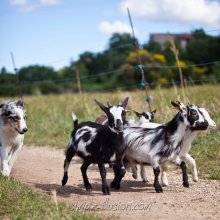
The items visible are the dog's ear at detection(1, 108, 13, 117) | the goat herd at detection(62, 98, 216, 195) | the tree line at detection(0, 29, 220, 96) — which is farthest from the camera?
the tree line at detection(0, 29, 220, 96)

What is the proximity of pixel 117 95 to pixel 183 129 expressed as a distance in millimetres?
8199

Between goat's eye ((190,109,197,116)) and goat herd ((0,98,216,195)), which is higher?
goat's eye ((190,109,197,116))

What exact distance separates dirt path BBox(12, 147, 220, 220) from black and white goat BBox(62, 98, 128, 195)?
347 millimetres

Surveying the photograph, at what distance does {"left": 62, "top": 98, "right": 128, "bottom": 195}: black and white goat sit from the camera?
24.2ft

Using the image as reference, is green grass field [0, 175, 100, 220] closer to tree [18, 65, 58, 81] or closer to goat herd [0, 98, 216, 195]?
goat herd [0, 98, 216, 195]

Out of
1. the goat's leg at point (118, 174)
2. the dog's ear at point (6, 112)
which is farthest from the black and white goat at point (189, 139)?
the dog's ear at point (6, 112)

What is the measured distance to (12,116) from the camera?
8602 mm

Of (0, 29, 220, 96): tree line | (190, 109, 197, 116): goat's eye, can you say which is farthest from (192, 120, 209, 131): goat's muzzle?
(0, 29, 220, 96): tree line

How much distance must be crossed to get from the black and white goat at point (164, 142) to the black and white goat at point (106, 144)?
1.10ft

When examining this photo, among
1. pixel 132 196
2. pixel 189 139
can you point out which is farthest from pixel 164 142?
pixel 132 196

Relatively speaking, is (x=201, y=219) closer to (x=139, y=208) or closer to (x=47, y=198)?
(x=139, y=208)

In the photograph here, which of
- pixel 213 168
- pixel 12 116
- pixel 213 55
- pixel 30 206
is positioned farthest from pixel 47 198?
pixel 213 55

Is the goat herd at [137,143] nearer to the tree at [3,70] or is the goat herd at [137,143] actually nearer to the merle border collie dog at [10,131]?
the merle border collie dog at [10,131]

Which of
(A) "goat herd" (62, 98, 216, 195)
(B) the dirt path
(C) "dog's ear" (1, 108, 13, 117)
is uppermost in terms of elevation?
(C) "dog's ear" (1, 108, 13, 117)
